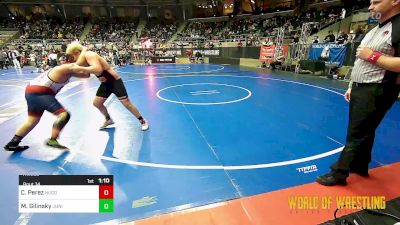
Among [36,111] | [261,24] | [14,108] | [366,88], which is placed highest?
[261,24]

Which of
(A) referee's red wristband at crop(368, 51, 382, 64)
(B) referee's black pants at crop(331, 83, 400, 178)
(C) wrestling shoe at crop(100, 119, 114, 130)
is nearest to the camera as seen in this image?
(A) referee's red wristband at crop(368, 51, 382, 64)

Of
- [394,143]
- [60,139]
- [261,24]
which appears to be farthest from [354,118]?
[261,24]

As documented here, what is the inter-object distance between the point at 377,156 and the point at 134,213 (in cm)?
325

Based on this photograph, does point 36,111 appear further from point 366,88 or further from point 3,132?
point 366,88

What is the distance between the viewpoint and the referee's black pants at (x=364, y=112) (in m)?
2.08

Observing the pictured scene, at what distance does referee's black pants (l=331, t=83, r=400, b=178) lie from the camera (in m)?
2.08

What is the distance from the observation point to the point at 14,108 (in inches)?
244

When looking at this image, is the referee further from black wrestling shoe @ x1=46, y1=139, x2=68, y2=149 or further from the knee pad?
black wrestling shoe @ x1=46, y1=139, x2=68, y2=149

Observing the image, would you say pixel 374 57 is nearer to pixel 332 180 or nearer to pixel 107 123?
pixel 332 180

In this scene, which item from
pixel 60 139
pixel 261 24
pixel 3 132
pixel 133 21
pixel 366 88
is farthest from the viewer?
pixel 133 21

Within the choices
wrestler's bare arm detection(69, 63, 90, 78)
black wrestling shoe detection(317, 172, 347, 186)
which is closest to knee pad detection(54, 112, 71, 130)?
wrestler's bare arm detection(69, 63, 90, 78)
